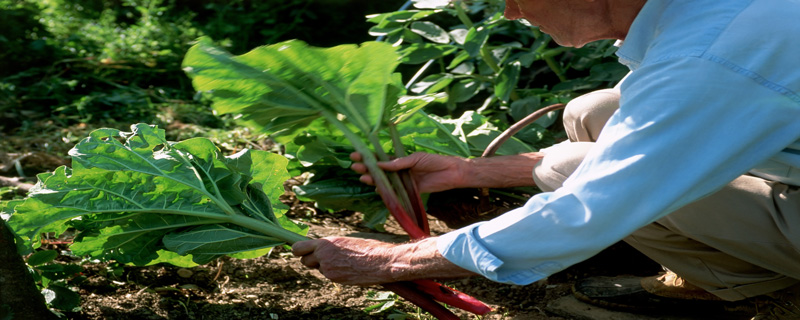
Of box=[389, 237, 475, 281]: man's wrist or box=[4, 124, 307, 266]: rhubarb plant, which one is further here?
box=[4, 124, 307, 266]: rhubarb plant

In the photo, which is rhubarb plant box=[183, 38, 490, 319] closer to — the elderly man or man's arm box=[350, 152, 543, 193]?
man's arm box=[350, 152, 543, 193]

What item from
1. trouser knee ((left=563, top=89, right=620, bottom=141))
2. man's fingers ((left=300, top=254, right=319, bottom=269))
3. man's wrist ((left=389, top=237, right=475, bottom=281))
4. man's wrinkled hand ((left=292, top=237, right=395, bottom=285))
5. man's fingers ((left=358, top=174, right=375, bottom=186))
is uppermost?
trouser knee ((left=563, top=89, right=620, bottom=141))

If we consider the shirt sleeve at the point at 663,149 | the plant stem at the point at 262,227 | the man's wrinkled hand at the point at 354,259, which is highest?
the shirt sleeve at the point at 663,149

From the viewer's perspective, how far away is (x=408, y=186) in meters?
2.64

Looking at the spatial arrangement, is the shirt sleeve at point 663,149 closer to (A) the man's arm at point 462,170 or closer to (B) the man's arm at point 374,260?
(B) the man's arm at point 374,260

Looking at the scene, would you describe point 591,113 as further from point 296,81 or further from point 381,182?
point 296,81

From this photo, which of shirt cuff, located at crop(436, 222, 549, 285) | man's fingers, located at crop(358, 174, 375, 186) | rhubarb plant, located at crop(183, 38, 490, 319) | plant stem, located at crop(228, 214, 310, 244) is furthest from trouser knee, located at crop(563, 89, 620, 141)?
plant stem, located at crop(228, 214, 310, 244)

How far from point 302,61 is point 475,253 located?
99cm

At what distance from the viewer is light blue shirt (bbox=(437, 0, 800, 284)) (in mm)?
1443

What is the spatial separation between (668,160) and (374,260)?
2.68 ft

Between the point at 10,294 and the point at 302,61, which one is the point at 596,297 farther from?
the point at 10,294

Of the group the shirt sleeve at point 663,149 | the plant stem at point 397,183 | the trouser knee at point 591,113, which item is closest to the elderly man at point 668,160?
the shirt sleeve at point 663,149

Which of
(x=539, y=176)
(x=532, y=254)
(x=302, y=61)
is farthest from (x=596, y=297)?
(x=302, y=61)

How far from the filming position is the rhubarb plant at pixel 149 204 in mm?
2197
